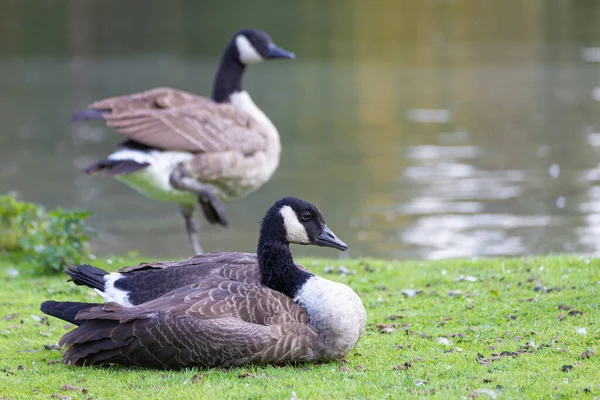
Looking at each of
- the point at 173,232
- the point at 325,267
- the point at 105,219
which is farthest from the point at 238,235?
the point at 325,267

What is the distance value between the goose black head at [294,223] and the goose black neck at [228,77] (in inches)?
244

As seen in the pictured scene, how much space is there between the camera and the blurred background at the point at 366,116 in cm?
1510

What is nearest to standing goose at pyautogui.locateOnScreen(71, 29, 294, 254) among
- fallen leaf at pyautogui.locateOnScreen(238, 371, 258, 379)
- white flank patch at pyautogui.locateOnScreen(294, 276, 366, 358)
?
white flank patch at pyautogui.locateOnScreen(294, 276, 366, 358)

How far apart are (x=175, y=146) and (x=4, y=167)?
940 cm

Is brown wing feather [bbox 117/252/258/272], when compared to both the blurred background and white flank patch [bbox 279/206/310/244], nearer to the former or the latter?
white flank patch [bbox 279/206/310/244]

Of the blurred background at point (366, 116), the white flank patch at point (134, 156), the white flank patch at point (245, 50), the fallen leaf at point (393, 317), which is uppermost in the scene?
the white flank patch at point (245, 50)

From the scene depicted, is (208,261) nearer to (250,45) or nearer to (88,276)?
(88,276)

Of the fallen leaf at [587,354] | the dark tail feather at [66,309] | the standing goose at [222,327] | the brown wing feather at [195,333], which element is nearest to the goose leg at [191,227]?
the dark tail feather at [66,309]

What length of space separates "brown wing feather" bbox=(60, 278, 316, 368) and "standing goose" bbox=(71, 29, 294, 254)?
176 inches

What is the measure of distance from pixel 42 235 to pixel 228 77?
375cm

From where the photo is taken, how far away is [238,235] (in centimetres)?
1468

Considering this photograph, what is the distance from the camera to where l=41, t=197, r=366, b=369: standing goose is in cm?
689

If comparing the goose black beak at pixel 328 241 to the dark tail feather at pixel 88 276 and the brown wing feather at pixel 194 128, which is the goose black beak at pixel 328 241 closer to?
the dark tail feather at pixel 88 276

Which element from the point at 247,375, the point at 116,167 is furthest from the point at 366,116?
the point at 247,375
